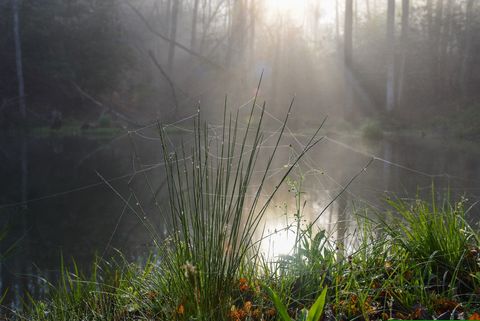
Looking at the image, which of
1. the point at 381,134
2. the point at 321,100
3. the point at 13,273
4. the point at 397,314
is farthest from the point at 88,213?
the point at 321,100

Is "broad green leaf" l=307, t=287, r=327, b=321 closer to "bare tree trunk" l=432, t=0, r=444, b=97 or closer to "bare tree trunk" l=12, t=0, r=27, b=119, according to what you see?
"bare tree trunk" l=12, t=0, r=27, b=119

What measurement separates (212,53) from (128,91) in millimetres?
4417

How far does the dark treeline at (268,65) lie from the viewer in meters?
15.9

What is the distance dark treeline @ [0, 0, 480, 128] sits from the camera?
1592 centimetres

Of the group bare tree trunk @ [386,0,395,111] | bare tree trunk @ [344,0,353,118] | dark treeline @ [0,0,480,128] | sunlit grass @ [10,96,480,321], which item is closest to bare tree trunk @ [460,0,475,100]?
dark treeline @ [0,0,480,128]

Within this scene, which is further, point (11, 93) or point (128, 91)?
point (128, 91)

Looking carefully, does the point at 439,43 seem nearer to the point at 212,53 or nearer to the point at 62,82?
the point at 212,53

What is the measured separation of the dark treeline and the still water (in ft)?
20.8

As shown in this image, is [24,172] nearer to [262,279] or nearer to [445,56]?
[262,279]

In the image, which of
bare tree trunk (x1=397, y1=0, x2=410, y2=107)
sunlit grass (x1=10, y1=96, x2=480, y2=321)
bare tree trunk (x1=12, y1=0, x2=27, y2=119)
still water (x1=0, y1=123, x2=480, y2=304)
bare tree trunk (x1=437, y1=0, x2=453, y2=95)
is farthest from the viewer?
bare tree trunk (x1=437, y1=0, x2=453, y2=95)

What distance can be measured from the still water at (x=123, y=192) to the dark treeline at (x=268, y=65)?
6.34m

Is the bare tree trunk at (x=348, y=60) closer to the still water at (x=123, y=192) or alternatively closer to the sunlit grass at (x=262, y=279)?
the still water at (x=123, y=192)

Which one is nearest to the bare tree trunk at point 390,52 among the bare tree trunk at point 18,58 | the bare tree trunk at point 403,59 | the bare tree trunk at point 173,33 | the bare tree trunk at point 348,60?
the bare tree trunk at point 403,59

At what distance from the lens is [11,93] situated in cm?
1691
